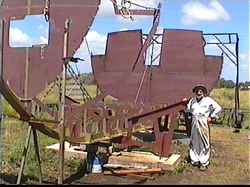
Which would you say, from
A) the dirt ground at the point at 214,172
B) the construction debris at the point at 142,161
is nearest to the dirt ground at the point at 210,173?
the dirt ground at the point at 214,172

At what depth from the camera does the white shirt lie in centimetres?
808

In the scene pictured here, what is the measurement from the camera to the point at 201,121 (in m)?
8.18

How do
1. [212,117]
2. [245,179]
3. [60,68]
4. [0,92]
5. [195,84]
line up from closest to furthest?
[0,92] < [60,68] < [245,179] < [212,117] < [195,84]

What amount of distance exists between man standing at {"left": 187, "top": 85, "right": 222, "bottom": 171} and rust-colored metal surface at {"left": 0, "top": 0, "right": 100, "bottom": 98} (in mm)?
2656

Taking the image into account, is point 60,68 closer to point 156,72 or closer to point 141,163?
point 141,163

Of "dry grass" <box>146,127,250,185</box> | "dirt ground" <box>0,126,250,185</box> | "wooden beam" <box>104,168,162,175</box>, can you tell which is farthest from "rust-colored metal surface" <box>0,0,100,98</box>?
"dry grass" <box>146,127,250,185</box>

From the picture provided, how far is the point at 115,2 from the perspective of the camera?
7086mm

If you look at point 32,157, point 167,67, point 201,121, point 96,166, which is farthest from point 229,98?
point 96,166

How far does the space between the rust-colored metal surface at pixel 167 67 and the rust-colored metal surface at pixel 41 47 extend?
2.15 meters

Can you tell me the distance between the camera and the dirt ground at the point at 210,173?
6.90m

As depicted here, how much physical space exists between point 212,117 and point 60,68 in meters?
2.98

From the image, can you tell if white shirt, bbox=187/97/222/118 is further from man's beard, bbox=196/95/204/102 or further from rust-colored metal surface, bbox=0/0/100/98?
rust-colored metal surface, bbox=0/0/100/98

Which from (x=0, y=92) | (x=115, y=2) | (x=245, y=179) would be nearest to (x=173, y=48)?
(x=115, y=2)

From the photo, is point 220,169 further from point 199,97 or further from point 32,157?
point 32,157
